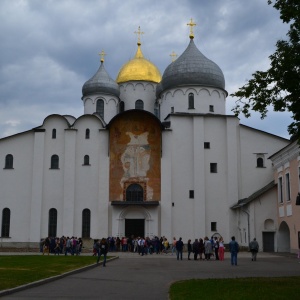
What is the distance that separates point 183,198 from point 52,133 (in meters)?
12.2

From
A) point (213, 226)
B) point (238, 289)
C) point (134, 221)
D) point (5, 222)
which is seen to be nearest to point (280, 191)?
point (213, 226)

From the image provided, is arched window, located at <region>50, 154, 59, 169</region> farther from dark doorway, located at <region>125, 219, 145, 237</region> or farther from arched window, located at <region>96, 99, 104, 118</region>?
arched window, located at <region>96, 99, 104, 118</region>

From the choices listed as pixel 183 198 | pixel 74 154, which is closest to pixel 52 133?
pixel 74 154

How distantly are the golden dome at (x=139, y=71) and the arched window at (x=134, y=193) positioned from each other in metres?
14.1

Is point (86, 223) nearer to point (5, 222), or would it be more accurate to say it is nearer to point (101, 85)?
point (5, 222)

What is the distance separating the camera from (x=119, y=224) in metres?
41.1

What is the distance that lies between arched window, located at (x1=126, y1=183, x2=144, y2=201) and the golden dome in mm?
14065

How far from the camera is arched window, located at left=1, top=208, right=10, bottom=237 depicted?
41.5 m

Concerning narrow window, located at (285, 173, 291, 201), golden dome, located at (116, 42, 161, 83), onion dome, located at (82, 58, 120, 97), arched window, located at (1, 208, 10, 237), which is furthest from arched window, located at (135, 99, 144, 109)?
narrow window, located at (285, 173, 291, 201)

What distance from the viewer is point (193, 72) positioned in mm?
44844

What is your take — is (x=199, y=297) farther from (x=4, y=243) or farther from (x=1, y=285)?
(x=4, y=243)

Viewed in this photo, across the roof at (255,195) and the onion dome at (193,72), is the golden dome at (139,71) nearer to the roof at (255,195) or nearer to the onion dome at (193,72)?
the onion dome at (193,72)

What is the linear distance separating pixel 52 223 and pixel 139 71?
19152 mm

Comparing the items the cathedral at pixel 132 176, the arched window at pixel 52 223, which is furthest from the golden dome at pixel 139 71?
the arched window at pixel 52 223
